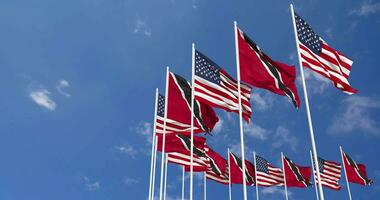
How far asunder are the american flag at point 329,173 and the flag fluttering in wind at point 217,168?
26.2 feet

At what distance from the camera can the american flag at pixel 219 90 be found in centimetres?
1817

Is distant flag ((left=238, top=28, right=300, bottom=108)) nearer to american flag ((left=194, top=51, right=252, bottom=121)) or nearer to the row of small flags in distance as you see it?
the row of small flags in distance

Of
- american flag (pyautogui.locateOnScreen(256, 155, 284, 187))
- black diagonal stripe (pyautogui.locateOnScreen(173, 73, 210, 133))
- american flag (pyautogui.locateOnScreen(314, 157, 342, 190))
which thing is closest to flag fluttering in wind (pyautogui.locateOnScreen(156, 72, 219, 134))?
black diagonal stripe (pyautogui.locateOnScreen(173, 73, 210, 133))

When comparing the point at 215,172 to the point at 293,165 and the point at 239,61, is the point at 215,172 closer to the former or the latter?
the point at 293,165

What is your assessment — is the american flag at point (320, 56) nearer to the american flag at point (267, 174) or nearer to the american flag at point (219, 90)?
the american flag at point (219, 90)

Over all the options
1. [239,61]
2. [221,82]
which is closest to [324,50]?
[239,61]

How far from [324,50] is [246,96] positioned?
4036mm

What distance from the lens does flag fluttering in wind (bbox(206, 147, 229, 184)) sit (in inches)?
1200

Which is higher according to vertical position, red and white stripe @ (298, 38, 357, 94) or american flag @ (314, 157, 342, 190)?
american flag @ (314, 157, 342, 190)

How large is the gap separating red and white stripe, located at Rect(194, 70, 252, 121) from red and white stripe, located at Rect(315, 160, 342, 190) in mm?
18297

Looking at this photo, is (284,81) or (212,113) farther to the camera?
(212,113)

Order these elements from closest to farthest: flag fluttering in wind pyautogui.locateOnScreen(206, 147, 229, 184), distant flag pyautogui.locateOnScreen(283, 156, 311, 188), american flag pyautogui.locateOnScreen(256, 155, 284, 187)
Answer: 1. flag fluttering in wind pyautogui.locateOnScreen(206, 147, 229, 184)
2. american flag pyautogui.locateOnScreen(256, 155, 284, 187)
3. distant flag pyautogui.locateOnScreen(283, 156, 311, 188)

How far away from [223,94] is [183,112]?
4279 millimetres

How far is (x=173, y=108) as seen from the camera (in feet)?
73.5
